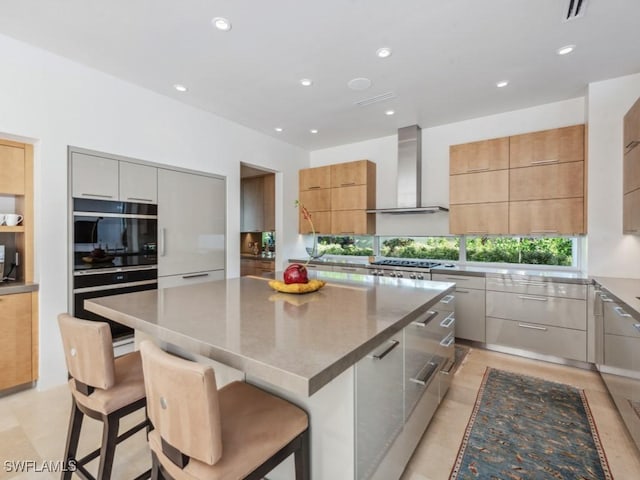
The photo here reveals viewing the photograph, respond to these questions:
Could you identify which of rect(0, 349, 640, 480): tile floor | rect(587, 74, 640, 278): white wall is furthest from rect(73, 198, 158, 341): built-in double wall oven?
rect(587, 74, 640, 278): white wall

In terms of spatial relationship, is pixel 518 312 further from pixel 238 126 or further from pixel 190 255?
pixel 238 126

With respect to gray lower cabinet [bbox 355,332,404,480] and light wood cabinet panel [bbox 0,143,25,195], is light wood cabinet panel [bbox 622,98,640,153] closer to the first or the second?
gray lower cabinet [bbox 355,332,404,480]

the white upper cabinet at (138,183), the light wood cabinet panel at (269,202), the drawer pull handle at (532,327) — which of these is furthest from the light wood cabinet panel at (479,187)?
the white upper cabinet at (138,183)

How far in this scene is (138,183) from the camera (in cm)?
316

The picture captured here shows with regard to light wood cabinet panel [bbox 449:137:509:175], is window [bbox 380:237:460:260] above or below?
below

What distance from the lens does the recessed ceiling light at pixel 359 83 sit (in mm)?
2994

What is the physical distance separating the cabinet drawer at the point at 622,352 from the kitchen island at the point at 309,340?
1231 mm

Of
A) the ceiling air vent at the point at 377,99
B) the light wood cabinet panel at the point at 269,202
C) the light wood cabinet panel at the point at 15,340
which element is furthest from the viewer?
the light wood cabinet panel at the point at 269,202

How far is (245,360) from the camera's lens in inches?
36.1

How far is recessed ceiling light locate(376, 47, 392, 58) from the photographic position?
8.16ft

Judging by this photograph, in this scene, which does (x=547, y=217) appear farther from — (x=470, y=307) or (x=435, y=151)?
(x=435, y=151)

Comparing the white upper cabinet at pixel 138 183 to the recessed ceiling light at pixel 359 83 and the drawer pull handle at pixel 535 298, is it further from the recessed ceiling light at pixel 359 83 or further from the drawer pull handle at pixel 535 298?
the drawer pull handle at pixel 535 298

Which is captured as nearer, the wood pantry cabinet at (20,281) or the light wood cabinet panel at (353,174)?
the wood pantry cabinet at (20,281)

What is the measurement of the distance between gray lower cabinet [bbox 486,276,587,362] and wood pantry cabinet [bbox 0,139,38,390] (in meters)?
4.42
